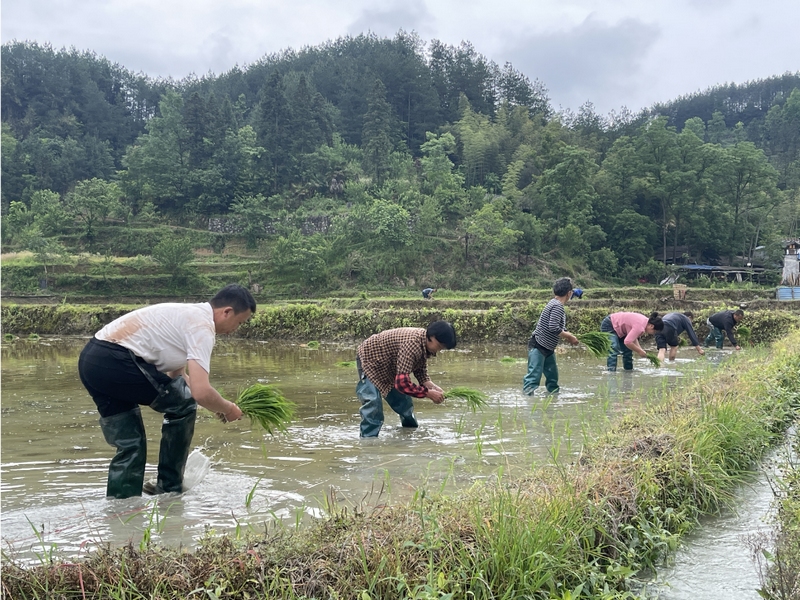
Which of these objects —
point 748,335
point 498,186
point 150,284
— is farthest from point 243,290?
point 498,186

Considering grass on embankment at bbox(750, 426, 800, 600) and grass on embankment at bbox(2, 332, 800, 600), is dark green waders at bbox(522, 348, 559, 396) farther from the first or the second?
grass on embankment at bbox(2, 332, 800, 600)

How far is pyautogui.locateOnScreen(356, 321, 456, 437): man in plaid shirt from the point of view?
5.16 metres

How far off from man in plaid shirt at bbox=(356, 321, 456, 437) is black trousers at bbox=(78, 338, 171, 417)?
6.69 feet

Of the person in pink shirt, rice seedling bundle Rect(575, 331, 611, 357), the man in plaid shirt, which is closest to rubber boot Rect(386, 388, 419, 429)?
the man in plaid shirt

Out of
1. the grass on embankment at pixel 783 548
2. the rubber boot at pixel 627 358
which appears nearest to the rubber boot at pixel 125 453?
the grass on embankment at pixel 783 548

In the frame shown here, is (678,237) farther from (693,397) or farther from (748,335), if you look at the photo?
(693,397)

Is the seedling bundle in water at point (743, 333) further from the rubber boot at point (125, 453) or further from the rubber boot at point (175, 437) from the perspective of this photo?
the rubber boot at point (125, 453)

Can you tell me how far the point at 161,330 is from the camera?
378 cm

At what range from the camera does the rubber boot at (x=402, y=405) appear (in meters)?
5.86

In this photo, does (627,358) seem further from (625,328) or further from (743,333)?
(743,333)

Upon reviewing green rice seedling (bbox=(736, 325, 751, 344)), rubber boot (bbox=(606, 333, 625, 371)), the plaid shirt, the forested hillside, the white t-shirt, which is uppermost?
the forested hillside

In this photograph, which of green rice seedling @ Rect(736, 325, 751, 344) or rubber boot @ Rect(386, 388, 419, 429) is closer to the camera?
rubber boot @ Rect(386, 388, 419, 429)

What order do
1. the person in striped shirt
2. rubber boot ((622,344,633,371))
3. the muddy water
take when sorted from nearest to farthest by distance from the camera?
the muddy water
the person in striped shirt
rubber boot ((622,344,633,371))

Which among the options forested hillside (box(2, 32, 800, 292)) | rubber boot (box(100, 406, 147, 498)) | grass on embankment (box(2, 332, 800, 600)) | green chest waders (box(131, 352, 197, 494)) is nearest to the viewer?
grass on embankment (box(2, 332, 800, 600))
